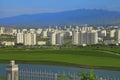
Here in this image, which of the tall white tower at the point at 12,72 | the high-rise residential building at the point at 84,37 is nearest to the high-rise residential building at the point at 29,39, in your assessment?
the high-rise residential building at the point at 84,37

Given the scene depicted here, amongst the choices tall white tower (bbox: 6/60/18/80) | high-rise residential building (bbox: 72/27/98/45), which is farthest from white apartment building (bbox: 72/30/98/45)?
tall white tower (bbox: 6/60/18/80)

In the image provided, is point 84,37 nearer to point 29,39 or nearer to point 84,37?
point 84,37

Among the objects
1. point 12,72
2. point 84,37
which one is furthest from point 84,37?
point 12,72

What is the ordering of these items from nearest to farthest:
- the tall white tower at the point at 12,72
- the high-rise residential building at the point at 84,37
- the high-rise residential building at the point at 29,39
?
the tall white tower at the point at 12,72, the high-rise residential building at the point at 29,39, the high-rise residential building at the point at 84,37

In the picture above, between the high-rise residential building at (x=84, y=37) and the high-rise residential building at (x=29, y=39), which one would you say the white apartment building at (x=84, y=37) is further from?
the high-rise residential building at (x=29, y=39)

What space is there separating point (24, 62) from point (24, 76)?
1068 inches

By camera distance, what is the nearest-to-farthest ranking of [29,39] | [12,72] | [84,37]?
1. [12,72]
2. [29,39]
3. [84,37]

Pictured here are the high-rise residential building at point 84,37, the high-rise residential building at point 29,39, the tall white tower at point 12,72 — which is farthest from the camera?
the high-rise residential building at point 84,37

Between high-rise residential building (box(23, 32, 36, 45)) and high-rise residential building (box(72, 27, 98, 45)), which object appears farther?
high-rise residential building (box(72, 27, 98, 45))

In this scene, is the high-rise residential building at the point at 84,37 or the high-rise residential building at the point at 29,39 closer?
the high-rise residential building at the point at 29,39

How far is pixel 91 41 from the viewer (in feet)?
335

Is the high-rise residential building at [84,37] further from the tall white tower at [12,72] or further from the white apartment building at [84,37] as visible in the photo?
the tall white tower at [12,72]

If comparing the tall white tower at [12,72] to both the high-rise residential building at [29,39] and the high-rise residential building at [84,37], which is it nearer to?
the high-rise residential building at [29,39]

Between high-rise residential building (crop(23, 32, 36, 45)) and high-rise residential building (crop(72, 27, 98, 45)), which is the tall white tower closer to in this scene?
high-rise residential building (crop(23, 32, 36, 45))
